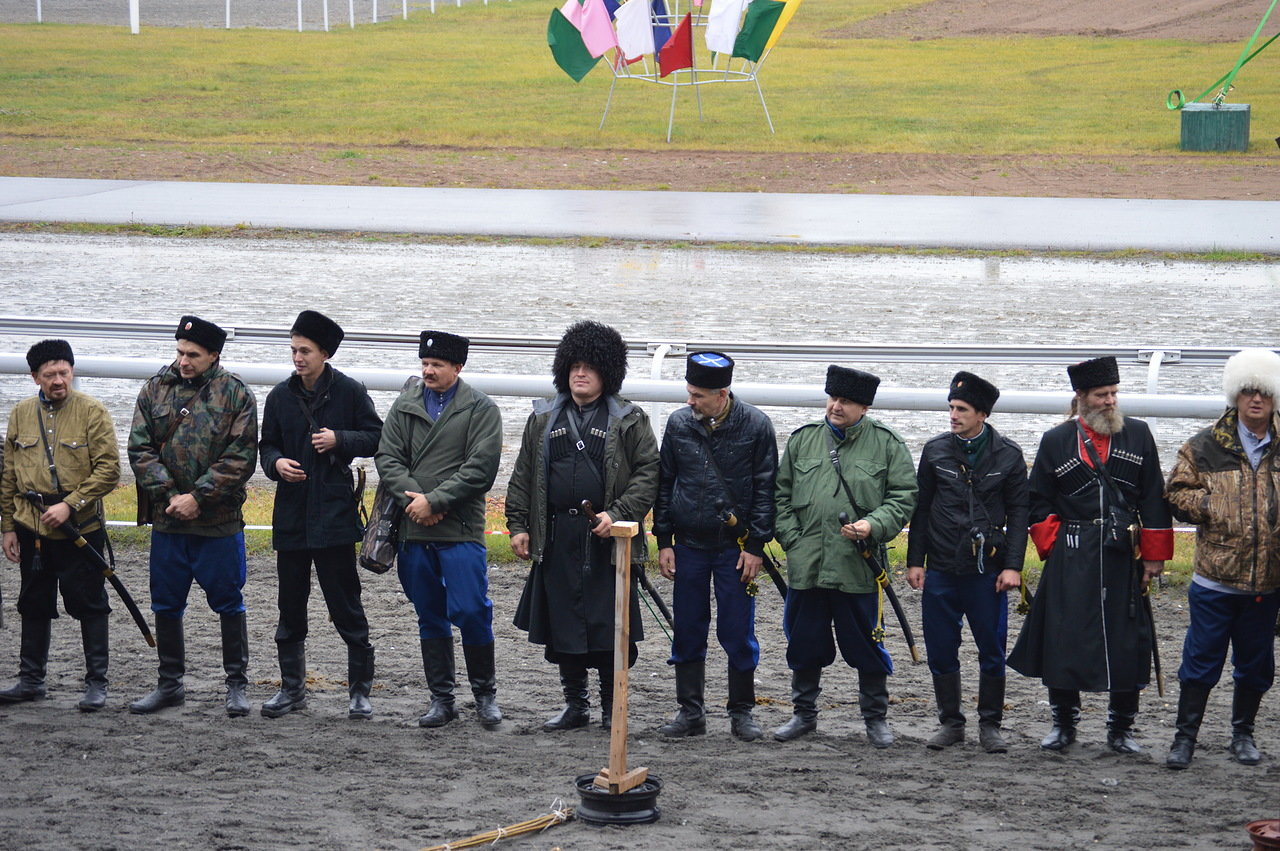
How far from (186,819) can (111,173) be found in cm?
2390

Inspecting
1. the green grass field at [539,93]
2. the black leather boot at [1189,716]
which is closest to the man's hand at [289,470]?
the black leather boot at [1189,716]

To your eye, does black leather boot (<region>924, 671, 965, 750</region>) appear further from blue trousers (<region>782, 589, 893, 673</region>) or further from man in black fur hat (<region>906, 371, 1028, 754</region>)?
blue trousers (<region>782, 589, 893, 673</region>)

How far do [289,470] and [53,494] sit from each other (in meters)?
1.17

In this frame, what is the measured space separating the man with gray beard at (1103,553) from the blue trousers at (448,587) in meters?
2.47

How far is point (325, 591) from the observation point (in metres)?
6.68

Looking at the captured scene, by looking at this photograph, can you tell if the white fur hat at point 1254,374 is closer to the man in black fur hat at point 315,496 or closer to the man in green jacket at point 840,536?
the man in green jacket at point 840,536

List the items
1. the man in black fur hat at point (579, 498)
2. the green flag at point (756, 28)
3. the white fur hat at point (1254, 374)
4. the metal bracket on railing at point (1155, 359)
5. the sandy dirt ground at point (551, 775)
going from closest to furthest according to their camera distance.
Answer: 1. the sandy dirt ground at point (551, 775)
2. the white fur hat at point (1254, 374)
3. the man in black fur hat at point (579, 498)
4. the metal bracket on railing at point (1155, 359)
5. the green flag at point (756, 28)

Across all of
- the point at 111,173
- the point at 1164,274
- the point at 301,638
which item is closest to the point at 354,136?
the point at 111,173

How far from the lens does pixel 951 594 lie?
245 inches

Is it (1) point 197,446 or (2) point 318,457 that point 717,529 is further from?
(1) point 197,446

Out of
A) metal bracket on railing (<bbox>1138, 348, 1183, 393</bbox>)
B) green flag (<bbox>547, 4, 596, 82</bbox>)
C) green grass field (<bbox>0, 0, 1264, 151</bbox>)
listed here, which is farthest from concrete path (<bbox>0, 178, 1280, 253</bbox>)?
metal bracket on railing (<bbox>1138, 348, 1183, 393</bbox>)

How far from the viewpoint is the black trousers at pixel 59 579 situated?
6.72 meters

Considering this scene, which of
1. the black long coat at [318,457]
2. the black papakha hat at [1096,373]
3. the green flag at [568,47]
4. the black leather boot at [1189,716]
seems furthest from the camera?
the green flag at [568,47]

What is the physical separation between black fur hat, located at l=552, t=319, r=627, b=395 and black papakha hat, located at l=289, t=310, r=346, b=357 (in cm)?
105
